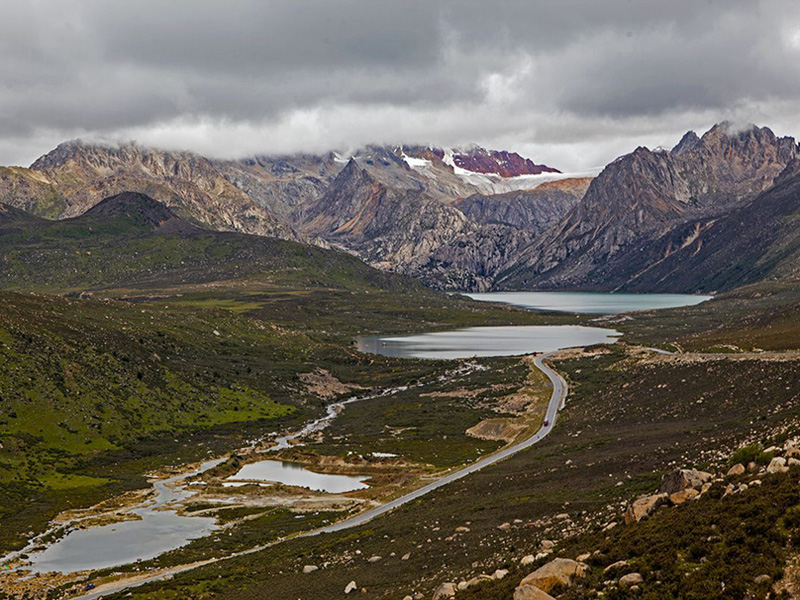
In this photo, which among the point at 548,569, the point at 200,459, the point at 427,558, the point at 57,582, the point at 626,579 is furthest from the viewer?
the point at 200,459

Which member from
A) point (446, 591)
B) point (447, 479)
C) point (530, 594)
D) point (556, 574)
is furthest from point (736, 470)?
point (447, 479)

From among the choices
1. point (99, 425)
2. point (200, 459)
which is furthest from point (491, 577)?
point (99, 425)

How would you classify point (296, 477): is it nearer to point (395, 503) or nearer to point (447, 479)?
point (447, 479)

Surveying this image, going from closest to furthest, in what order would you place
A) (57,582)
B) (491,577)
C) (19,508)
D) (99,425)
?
(491,577) < (57,582) < (19,508) < (99,425)

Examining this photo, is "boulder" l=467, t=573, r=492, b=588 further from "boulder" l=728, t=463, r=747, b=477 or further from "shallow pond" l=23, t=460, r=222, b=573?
"shallow pond" l=23, t=460, r=222, b=573

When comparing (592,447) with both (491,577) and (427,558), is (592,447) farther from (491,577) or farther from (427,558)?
(491,577)

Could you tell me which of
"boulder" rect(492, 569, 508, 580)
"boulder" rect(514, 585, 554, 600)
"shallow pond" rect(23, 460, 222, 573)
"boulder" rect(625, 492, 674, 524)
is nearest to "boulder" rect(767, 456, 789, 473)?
"boulder" rect(625, 492, 674, 524)
